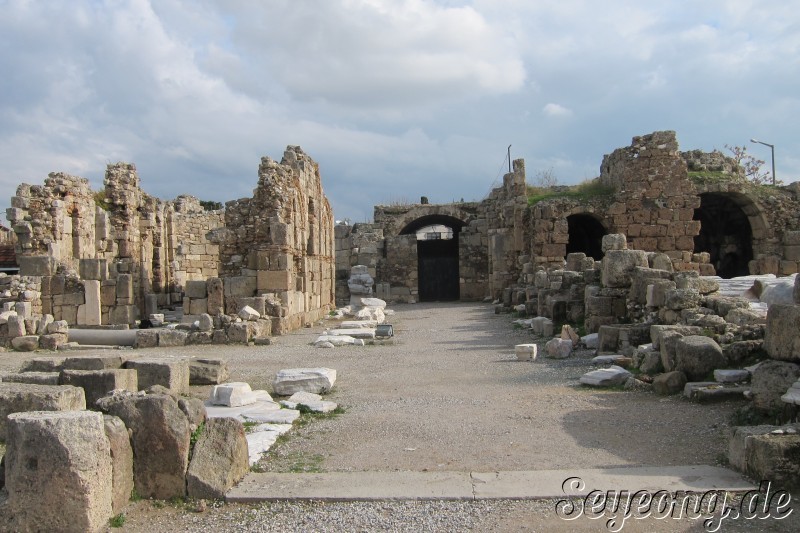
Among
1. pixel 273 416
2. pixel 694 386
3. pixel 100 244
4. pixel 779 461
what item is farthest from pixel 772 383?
pixel 100 244

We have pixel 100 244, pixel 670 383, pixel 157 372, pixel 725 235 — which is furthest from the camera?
pixel 725 235

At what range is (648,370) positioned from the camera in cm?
816

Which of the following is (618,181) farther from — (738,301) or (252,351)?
(252,351)

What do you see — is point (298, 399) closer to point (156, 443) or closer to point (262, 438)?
point (262, 438)

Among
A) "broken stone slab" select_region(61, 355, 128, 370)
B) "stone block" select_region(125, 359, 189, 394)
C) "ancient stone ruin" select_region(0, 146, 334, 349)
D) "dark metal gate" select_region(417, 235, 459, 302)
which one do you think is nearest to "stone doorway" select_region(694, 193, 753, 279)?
"dark metal gate" select_region(417, 235, 459, 302)

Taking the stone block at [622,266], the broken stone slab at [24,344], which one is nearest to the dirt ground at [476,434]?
the stone block at [622,266]

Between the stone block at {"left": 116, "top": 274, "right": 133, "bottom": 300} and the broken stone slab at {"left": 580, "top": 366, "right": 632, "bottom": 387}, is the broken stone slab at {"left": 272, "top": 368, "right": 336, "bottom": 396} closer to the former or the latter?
the broken stone slab at {"left": 580, "top": 366, "right": 632, "bottom": 387}

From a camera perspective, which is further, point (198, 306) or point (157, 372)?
point (198, 306)

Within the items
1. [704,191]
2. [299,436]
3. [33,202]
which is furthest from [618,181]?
[299,436]

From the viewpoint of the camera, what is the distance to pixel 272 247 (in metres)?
16.0

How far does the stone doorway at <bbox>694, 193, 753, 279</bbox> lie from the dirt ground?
16.7 meters

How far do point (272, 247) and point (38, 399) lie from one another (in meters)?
11.1

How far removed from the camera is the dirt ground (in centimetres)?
414

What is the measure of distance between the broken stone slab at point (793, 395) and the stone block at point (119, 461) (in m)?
4.86
